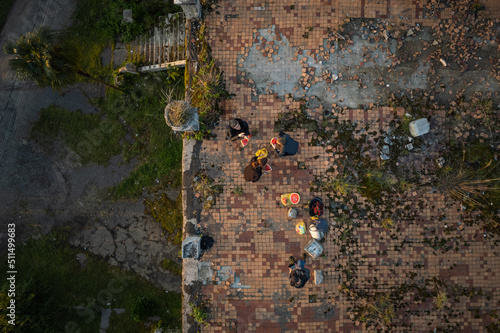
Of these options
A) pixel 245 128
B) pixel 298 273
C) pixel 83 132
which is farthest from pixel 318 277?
pixel 83 132

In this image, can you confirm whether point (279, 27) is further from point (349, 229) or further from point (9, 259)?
point (9, 259)

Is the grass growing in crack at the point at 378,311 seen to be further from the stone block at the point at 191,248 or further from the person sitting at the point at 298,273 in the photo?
the stone block at the point at 191,248

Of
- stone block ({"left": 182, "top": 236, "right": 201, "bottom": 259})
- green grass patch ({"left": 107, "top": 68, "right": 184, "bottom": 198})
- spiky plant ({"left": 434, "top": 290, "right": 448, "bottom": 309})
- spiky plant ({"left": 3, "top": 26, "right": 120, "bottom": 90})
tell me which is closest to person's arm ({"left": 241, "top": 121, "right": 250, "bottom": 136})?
green grass patch ({"left": 107, "top": 68, "right": 184, "bottom": 198})

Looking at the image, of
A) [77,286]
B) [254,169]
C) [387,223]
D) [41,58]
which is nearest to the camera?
[41,58]

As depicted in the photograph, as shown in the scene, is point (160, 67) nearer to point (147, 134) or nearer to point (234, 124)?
point (147, 134)

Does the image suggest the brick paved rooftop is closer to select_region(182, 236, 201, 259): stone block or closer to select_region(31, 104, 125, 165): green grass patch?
select_region(182, 236, 201, 259): stone block

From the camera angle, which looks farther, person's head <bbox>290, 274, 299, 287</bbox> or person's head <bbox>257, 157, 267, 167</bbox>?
person's head <bbox>257, 157, 267, 167</bbox>

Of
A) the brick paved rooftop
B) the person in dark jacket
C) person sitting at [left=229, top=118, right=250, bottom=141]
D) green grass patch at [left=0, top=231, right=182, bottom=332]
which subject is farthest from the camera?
green grass patch at [left=0, top=231, right=182, bottom=332]
